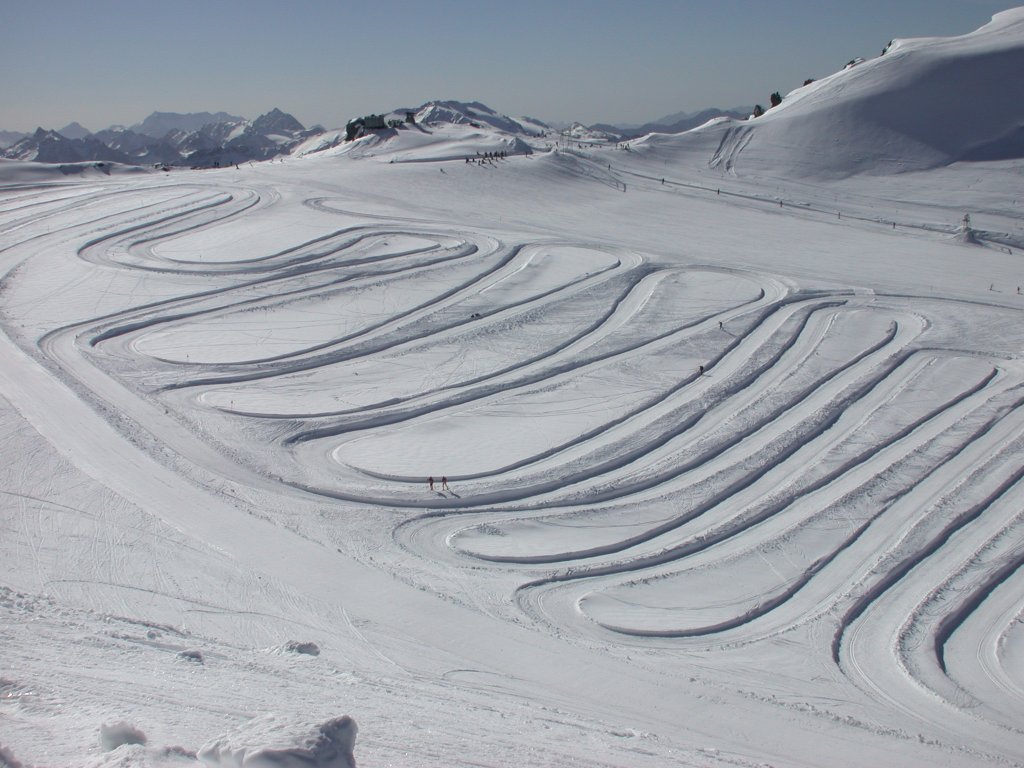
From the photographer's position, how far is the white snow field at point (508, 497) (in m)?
8.63

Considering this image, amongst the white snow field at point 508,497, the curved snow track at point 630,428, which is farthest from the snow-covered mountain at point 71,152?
the curved snow track at point 630,428

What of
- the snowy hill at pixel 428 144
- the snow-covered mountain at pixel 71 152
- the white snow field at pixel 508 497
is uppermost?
the snow-covered mountain at pixel 71 152

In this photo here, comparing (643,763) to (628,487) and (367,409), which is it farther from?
(367,409)

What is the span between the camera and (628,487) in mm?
16500

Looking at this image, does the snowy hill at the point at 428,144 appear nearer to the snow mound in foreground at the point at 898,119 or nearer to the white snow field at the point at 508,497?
the snow mound in foreground at the point at 898,119

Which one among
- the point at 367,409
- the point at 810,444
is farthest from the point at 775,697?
Result: the point at 367,409

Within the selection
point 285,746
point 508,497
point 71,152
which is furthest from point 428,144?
point 71,152

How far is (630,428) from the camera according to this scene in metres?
19.2

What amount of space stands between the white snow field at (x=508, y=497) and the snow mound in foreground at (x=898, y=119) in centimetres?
1457

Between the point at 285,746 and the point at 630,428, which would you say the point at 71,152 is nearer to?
the point at 630,428

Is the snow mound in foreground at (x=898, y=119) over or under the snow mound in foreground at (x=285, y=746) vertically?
over

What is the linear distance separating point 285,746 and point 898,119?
195ft

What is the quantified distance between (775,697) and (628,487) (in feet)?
21.7

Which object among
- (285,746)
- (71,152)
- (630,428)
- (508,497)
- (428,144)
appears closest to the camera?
(285,746)
